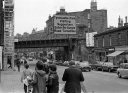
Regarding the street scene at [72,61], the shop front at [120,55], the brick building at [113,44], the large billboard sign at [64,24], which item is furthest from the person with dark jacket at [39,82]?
the shop front at [120,55]

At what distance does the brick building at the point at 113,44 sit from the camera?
3781 centimetres

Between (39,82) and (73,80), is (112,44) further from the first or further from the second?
(39,82)

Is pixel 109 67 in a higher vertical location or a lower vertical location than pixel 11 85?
higher

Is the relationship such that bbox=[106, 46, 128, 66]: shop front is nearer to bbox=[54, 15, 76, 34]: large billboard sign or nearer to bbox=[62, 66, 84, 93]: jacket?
bbox=[54, 15, 76, 34]: large billboard sign

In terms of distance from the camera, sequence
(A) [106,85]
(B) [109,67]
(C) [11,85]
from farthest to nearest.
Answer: (B) [109,67]
(A) [106,85]
(C) [11,85]

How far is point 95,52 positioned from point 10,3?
24.4m

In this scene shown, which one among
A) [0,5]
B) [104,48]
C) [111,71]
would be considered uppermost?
[0,5]

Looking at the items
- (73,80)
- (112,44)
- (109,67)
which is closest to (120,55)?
(112,44)

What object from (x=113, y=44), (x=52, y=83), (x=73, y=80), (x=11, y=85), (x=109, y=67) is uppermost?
(x=113, y=44)

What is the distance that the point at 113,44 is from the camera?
137 ft

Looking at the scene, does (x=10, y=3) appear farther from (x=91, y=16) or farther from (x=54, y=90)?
(x=91, y=16)

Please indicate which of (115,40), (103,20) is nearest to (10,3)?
(115,40)

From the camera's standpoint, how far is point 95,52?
50.9 m

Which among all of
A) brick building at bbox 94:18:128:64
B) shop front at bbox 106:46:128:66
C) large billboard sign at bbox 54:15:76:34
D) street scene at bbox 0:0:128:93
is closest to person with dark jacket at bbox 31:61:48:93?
street scene at bbox 0:0:128:93
